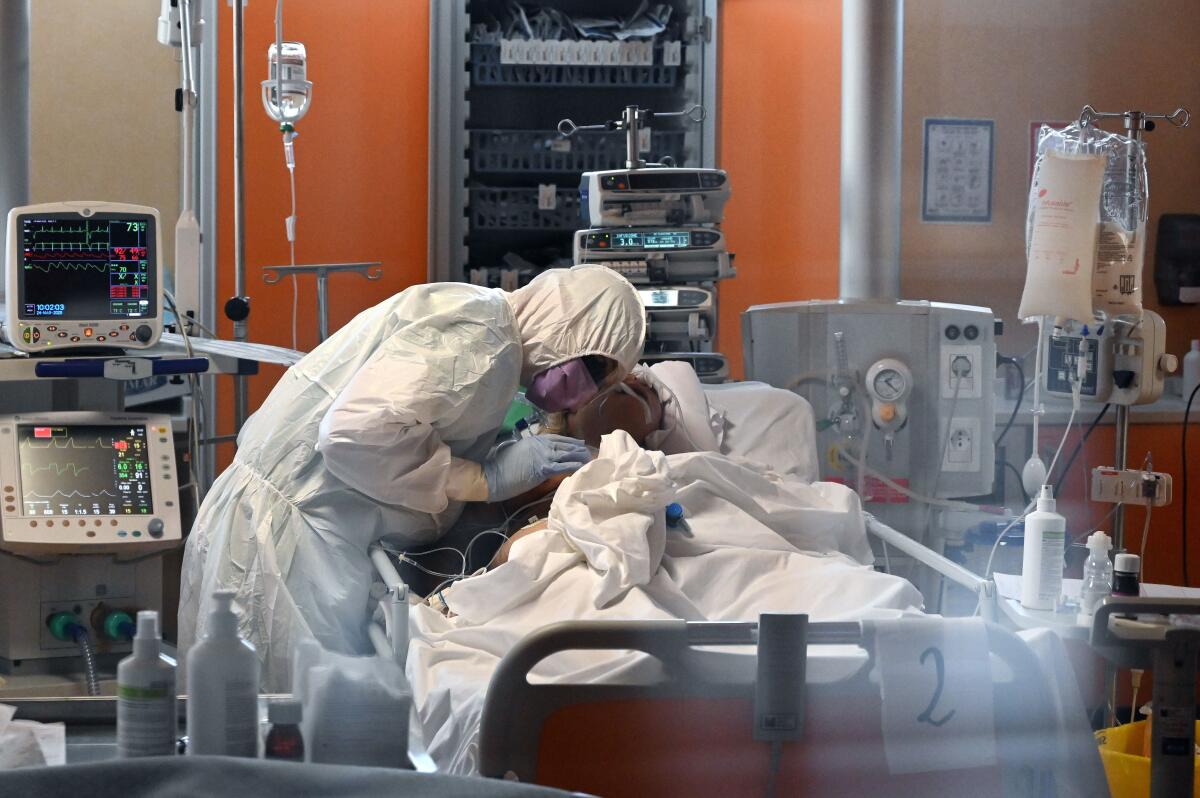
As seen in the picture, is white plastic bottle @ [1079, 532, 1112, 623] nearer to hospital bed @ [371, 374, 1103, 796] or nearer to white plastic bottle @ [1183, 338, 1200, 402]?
hospital bed @ [371, 374, 1103, 796]

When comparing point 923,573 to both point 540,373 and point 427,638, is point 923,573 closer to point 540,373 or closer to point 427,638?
point 540,373

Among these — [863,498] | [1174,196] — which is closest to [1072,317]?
[863,498]

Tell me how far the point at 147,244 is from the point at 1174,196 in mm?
3610

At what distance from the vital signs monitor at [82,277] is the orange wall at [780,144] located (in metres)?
2.54

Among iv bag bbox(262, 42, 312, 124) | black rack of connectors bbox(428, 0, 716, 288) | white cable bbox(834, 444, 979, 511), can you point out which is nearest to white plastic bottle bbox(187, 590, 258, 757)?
white cable bbox(834, 444, 979, 511)

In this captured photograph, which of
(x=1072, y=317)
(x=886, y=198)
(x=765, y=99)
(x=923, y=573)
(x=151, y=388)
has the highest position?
(x=765, y=99)

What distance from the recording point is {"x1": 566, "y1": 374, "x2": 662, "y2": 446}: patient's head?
305cm

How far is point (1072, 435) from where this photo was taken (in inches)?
171

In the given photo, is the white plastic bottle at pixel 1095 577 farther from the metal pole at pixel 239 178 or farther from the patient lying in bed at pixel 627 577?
the metal pole at pixel 239 178

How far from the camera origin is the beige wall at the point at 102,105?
4270mm

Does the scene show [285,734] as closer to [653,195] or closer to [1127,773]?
[1127,773]

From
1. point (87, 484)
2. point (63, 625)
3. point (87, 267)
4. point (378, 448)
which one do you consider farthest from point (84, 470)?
point (378, 448)

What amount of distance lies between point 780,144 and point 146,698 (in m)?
4.10

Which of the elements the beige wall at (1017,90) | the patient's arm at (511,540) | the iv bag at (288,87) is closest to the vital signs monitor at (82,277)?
the patient's arm at (511,540)
